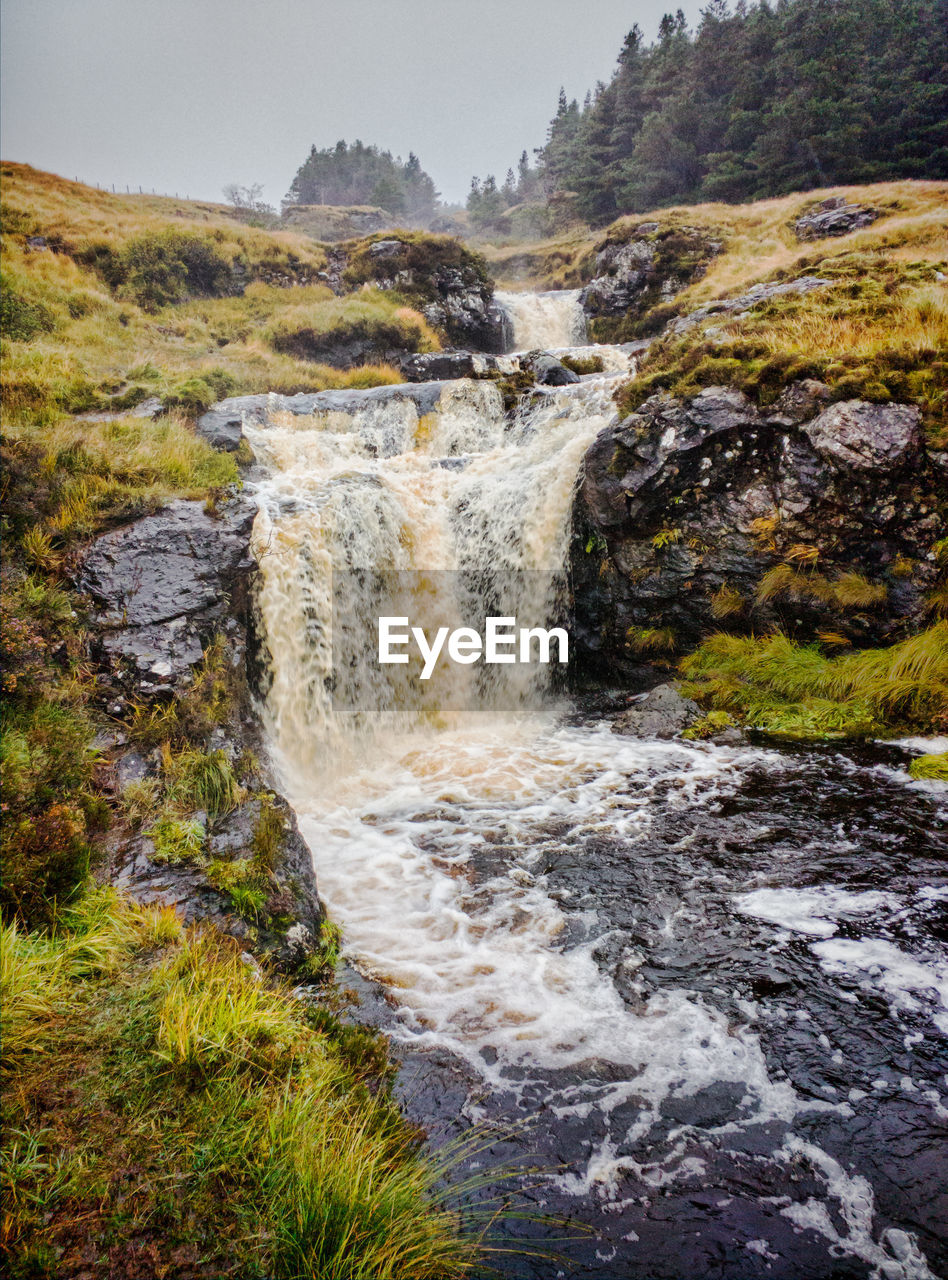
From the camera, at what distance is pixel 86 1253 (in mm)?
1896

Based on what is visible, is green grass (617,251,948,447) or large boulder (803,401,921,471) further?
green grass (617,251,948,447)

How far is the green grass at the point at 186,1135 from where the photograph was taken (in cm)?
201

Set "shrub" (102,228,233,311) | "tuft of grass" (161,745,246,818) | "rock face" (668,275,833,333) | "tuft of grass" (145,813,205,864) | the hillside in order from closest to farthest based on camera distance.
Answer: the hillside, "tuft of grass" (145,813,205,864), "tuft of grass" (161,745,246,818), "rock face" (668,275,833,333), "shrub" (102,228,233,311)

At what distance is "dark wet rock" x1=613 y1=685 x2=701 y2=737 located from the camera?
870cm

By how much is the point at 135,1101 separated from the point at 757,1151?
3.03 meters

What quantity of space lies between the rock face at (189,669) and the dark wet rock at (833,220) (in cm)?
2806

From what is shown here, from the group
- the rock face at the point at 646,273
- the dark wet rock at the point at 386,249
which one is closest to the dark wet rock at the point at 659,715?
the rock face at the point at 646,273

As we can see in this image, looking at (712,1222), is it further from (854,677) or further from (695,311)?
(695,311)

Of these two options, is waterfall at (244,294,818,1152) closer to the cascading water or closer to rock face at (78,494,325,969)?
the cascading water

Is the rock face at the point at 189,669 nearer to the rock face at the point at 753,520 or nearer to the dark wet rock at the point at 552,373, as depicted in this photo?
the rock face at the point at 753,520

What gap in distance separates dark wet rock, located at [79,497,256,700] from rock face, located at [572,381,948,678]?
608 centimetres

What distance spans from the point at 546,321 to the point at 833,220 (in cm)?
1223

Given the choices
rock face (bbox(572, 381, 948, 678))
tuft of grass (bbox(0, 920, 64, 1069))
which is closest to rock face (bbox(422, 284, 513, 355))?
rock face (bbox(572, 381, 948, 678))

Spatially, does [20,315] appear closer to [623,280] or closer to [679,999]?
[679,999]
